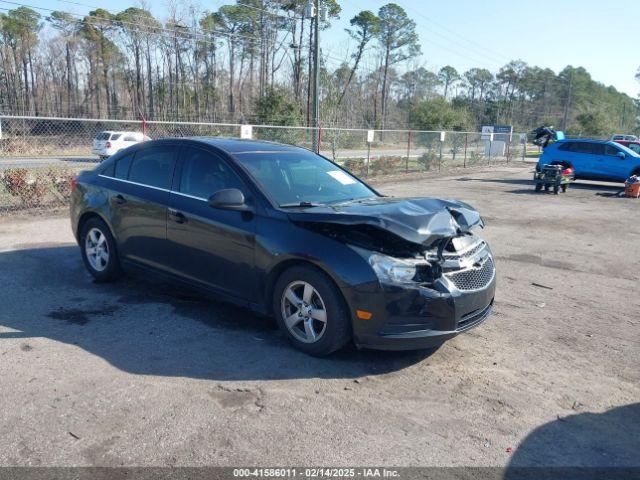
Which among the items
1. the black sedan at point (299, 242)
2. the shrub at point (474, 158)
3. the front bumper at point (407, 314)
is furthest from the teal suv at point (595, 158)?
the front bumper at point (407, 314)

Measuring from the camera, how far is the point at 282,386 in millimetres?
3859

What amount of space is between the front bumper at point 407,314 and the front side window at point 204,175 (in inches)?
63.7

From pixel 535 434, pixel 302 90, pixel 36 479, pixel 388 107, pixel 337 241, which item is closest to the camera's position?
pixel 36 479

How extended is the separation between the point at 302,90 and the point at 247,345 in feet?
186

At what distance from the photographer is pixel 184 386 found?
3.82 m

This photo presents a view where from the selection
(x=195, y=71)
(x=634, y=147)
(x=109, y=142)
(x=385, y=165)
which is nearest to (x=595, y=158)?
(x=385, y=165)

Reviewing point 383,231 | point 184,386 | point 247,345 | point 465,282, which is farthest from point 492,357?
point 184,386

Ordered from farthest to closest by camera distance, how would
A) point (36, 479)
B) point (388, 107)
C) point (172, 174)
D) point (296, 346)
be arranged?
point (388, 107) < point (172, 174) < point (296, 346) < point (36, 479)

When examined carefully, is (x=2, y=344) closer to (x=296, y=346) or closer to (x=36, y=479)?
(x=36, y=479)

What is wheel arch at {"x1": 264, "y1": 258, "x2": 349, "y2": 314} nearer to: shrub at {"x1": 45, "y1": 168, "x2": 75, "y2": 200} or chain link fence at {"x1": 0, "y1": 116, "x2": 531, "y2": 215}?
chain link fence at {"x1": 0, "y1": 116, "x2": 531, "y2": 215}

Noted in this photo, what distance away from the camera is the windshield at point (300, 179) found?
4.88 m

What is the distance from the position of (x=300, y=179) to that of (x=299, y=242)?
1140 millimetres

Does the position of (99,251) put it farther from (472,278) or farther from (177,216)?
(472,278)

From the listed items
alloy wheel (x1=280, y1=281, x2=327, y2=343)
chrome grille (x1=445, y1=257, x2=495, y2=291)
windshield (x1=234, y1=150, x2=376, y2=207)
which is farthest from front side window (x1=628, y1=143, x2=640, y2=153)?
alloy wheel (x1=280, y1=281, x2=327, y2=343)
